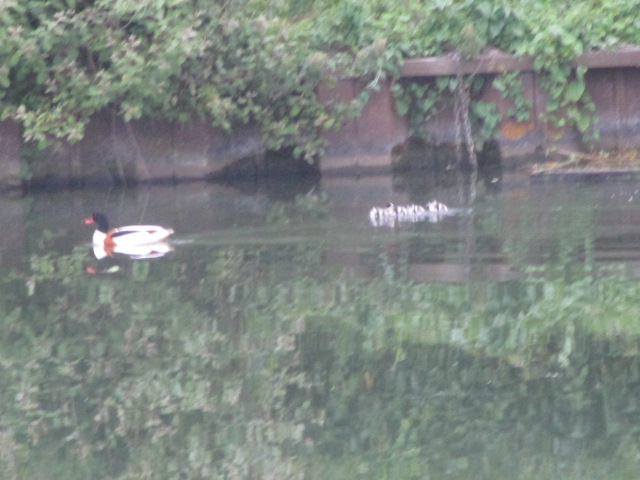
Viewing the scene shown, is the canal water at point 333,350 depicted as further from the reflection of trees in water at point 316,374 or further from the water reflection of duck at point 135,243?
the water reflection of duck at point 135,243

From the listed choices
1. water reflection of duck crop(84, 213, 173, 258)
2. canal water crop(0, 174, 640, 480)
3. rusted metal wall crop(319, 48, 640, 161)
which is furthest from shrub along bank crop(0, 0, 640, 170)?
water reflection of duck crop(84, 213, 173, 258)

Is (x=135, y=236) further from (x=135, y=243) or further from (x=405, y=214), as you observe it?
(x=405, y=214)

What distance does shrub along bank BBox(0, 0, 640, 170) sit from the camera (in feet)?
52.7

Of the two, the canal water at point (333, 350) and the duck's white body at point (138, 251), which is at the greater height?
the duck's white body at point (138, 251)

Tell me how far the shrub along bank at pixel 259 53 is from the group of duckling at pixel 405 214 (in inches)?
147

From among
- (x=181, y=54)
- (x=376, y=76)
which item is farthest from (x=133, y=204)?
(x=376, y=76)

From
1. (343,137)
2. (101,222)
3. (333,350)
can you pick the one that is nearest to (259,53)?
(343,137)

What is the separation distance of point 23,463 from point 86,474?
412mm

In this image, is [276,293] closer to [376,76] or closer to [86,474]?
[86,474]

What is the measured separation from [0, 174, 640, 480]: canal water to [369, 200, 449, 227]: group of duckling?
0.14 m

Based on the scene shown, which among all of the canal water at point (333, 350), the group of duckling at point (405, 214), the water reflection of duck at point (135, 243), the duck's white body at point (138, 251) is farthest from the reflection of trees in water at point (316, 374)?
the group of duckling at point (405, 214)

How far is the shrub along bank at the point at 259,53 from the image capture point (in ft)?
52.7

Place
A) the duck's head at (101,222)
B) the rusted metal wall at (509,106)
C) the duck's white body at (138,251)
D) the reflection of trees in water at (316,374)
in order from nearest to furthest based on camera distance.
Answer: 1. the reflection of trees in water at (316,374)
2. the duck's white body at (138,251)
3. the duck's head at (101,222)
4. the rusted metal wall at (509,106)

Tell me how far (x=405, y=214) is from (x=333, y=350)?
5200 millimetres
